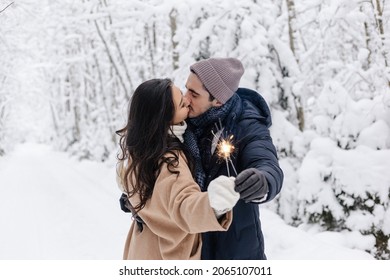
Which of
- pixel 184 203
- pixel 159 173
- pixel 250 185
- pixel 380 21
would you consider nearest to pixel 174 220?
pixel 184 203

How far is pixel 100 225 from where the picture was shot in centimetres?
929

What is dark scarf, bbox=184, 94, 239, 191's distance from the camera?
2.25 metres

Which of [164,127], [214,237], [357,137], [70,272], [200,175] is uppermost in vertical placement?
[164,127]

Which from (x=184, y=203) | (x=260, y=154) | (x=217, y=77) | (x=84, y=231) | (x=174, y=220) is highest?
(x=217, y=77)

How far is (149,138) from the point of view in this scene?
2.14 metres

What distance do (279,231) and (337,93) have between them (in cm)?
290

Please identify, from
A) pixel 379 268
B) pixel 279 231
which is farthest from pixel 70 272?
pixel 279 231

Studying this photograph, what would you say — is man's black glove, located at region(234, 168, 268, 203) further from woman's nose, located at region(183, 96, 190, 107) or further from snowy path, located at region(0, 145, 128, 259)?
snowy path, located at region(0, 145, 128, 259)

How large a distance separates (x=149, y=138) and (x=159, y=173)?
0.20m

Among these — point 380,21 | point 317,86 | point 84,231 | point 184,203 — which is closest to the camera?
point 184,203

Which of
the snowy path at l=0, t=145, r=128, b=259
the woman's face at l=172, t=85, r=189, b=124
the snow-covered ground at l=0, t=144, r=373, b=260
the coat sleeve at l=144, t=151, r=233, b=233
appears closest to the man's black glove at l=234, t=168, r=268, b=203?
the coat sleeve at l=144, t=151, r=233, b=233

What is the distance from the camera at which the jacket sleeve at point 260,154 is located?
190 cm

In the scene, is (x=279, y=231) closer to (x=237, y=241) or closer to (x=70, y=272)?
(x=70, y=272)

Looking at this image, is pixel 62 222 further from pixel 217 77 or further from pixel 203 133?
pixel 217 77
